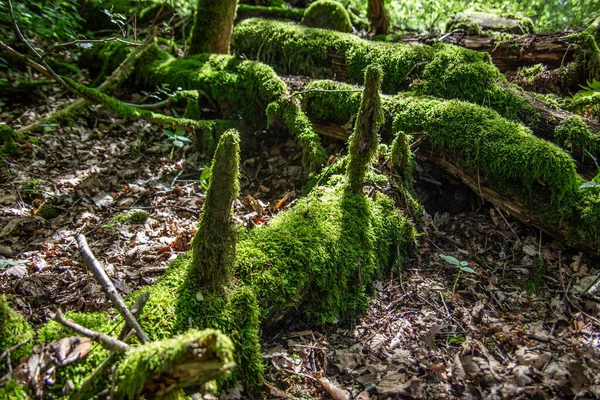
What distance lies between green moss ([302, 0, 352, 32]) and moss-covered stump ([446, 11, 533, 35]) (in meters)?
2.11

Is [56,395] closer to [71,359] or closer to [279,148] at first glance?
[71,359]

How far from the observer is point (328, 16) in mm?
8078

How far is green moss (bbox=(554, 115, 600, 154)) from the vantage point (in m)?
4.51

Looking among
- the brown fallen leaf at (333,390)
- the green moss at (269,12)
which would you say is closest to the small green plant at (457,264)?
the brown fallen leaf at (333,390)

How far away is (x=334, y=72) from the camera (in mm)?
6570

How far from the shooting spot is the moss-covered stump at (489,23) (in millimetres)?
7406

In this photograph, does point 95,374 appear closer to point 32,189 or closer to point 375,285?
point 375,285

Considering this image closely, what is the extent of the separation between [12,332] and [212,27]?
6.40m

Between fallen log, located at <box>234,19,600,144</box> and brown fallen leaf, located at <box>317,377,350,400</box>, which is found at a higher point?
fallen log, located at <box>234,19,600,144</box>

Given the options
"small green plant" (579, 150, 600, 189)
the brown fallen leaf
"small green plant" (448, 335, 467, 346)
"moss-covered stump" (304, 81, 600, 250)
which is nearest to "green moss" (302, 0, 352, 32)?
"moss-covered stump" (304, 81, 600, 250)

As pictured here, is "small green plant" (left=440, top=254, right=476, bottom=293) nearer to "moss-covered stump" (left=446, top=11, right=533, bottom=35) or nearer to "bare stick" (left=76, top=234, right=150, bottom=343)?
"bare stick" (left=76, top=234, right=150, bottom=343)

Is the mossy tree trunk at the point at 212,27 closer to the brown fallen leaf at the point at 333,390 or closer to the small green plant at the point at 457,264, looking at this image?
the small green plant at the point at 457,264

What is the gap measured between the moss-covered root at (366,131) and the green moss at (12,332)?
9.94 feet

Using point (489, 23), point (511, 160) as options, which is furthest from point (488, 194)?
point (489, 23)
